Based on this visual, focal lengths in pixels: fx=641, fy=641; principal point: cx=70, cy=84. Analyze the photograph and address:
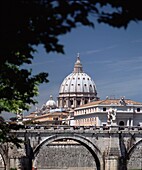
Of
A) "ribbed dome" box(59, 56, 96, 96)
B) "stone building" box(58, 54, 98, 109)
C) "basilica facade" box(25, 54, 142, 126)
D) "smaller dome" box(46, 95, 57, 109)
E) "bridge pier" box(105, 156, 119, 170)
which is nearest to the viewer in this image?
"bridge pier" box(105, 156, 119, 170)

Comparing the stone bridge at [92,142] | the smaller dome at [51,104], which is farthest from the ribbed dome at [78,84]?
the stone bridge at [92,142]

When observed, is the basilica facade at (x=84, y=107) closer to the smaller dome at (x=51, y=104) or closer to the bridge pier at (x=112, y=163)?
the smaller dome at (x=51, y=104)

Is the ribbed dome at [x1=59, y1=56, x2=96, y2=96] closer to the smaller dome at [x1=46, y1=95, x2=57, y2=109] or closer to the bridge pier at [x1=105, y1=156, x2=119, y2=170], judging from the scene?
the smaller dome at [x1=46, y1=95, x2=57, y2=109]

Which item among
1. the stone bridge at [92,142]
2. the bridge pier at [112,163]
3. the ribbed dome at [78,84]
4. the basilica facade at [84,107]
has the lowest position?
the bridge pier at [112,163]

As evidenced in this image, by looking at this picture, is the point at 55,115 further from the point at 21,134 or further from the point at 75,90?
the point at 21,134

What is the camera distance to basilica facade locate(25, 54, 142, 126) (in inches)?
4294

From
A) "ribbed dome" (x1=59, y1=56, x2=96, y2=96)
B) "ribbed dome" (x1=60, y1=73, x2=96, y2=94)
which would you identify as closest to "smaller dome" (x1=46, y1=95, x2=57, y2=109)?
"ribbed dome" (x1=59, y1=56, x2=96, y2=96)

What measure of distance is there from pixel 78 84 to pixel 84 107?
152ft

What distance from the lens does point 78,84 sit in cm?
16900

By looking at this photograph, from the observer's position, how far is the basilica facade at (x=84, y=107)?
10906 centimetres

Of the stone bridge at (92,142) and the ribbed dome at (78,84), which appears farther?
the ribbed dome at (78,84)

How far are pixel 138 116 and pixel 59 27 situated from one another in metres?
103

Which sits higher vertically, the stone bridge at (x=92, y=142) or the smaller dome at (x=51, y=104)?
the smaller dome at (x=51, y=104)

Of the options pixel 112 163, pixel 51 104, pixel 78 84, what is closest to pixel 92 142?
pixel 112 163
